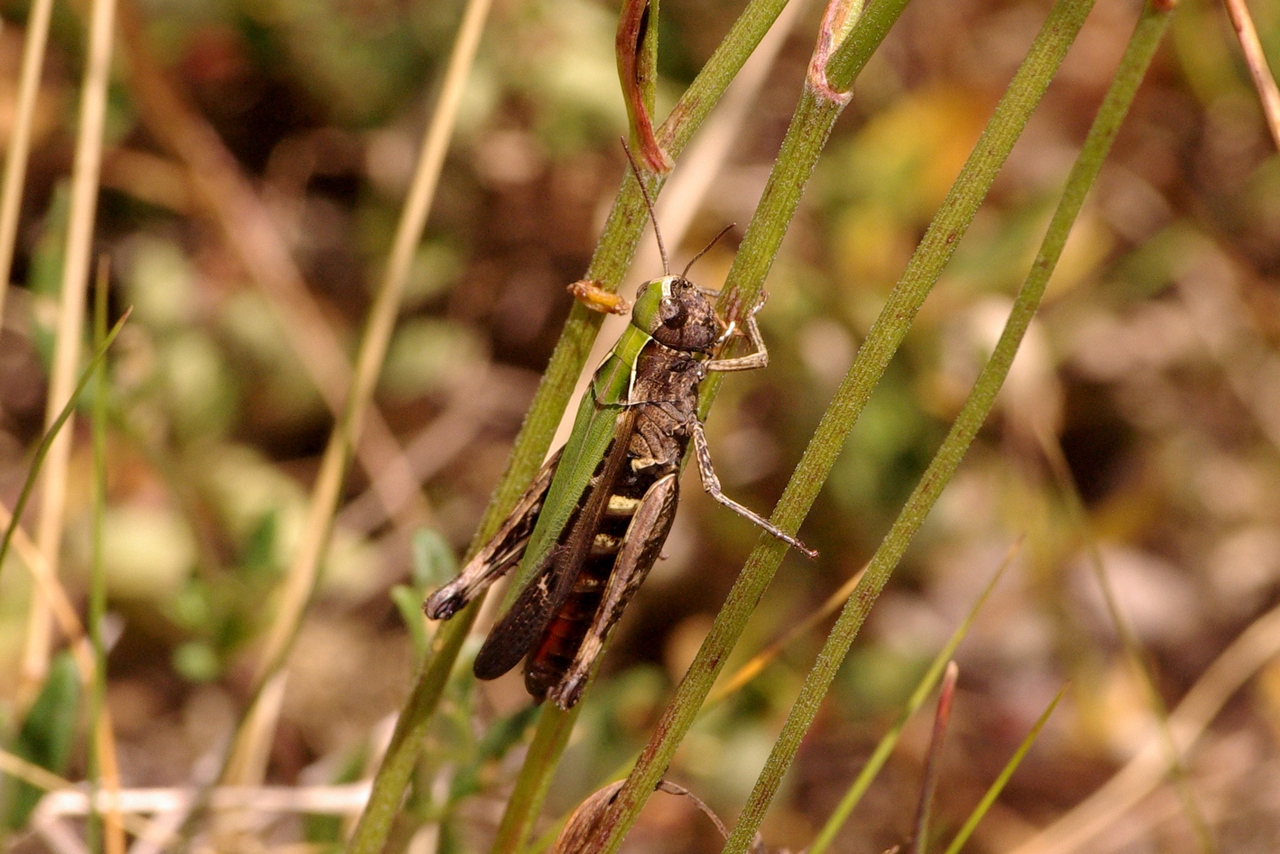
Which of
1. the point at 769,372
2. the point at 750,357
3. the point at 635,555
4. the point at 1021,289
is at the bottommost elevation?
the point at 769,372

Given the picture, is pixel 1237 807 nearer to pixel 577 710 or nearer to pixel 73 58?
pixel 577 710

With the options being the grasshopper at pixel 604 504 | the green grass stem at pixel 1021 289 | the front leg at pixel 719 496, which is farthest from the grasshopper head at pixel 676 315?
the green grass stem at pixel 1021 289

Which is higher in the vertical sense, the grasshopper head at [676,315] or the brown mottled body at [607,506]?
the grasshopper head at [676,315]

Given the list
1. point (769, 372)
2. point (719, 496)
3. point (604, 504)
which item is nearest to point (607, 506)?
point (604, 504)

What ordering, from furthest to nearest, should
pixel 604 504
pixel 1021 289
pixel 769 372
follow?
pixel 769 372 < pixel 604 504 < pixel 1021 289

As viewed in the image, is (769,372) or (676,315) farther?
(769,372)

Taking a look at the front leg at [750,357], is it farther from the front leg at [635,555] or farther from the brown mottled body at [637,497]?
the front leg at [635,555]

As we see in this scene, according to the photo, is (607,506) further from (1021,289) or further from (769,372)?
(769,372)
